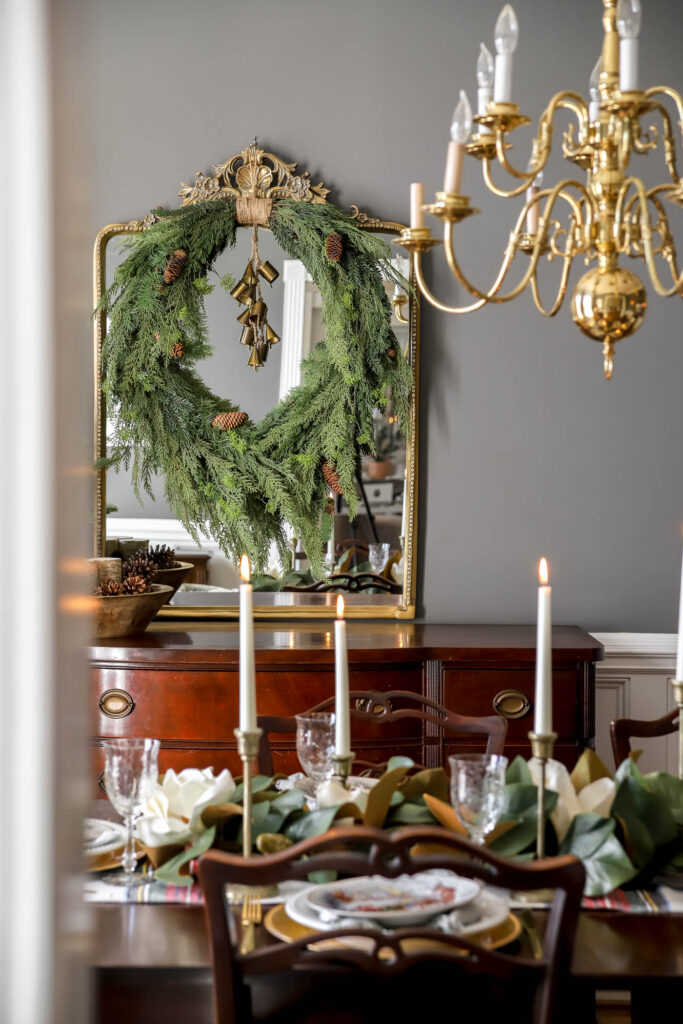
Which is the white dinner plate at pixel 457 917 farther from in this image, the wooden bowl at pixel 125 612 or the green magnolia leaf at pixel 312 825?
the wooden bowl at pixel 125 612

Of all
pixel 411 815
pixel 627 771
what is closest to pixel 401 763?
pixel 411 815

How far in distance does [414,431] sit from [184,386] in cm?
69

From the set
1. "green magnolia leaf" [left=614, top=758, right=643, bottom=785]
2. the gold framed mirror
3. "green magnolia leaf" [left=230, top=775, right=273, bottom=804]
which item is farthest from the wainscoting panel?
"green magnolia leaf" [left=230, top=775, right=273, bottom=804]

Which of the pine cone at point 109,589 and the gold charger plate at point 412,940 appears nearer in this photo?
the gold charger plate at point 412,940

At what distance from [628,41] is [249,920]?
1.34 meters

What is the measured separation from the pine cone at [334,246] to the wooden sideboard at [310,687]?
111 cm

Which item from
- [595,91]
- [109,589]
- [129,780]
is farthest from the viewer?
[109,589]

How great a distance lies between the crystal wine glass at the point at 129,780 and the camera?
157 centimetres

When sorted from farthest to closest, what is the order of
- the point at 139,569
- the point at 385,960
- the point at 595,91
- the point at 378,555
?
1. the point at 378,555
2. the point at 139,569
3. the point at 595,91
4. the point at 385,960

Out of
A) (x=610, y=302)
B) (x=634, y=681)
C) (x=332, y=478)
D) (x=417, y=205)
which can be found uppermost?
(x=417, y=205)

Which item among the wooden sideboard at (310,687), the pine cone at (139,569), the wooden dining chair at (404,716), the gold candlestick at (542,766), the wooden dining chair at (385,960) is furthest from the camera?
the pine cone at (139,569)

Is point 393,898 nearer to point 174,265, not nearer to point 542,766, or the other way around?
point 542,766

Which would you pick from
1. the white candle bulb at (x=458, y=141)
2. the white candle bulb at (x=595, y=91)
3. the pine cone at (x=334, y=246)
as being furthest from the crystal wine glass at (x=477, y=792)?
the pine cone at (x=334, y=246)

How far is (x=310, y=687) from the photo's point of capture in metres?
2.74
